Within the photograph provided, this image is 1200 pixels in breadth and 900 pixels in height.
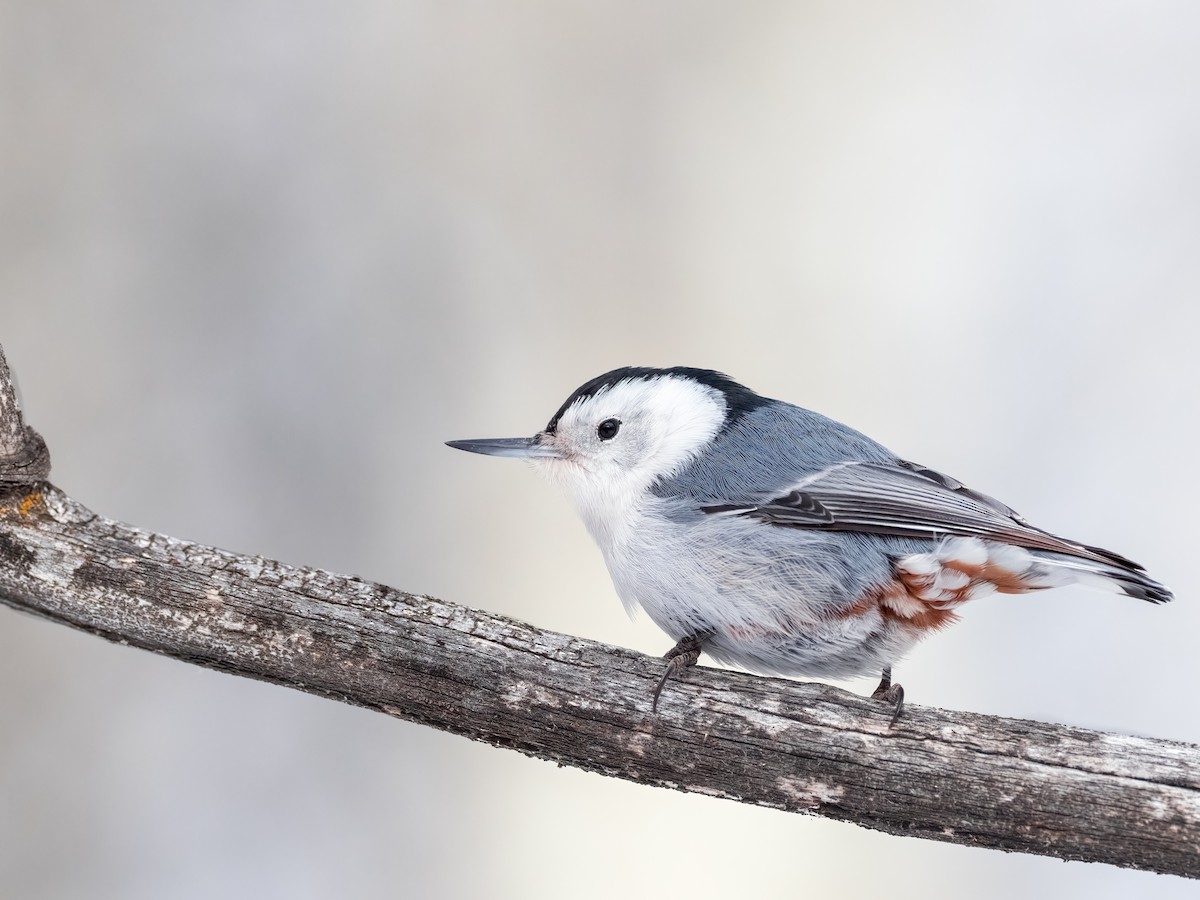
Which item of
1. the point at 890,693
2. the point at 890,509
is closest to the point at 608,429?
the point at 890,509

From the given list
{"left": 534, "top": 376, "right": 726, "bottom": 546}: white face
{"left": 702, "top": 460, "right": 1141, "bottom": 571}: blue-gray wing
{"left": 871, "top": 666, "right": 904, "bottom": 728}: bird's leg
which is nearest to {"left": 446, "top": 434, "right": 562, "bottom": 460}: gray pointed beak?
{"left": 534, "top": 376, "right": 726, "bottom": 546}: white face

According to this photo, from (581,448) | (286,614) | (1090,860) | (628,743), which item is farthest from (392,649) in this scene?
(1090,860)

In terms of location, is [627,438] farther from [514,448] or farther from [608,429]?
[514,448]

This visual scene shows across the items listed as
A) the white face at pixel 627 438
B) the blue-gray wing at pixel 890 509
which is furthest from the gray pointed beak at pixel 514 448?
the blue-gray wing at pixel 890 509

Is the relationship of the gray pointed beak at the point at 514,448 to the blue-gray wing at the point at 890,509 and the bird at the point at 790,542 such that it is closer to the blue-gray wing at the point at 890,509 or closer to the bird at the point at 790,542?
the bird at the point at 790,542

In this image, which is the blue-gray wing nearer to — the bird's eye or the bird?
the bird

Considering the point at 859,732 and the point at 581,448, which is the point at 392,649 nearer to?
the point at 581,448
